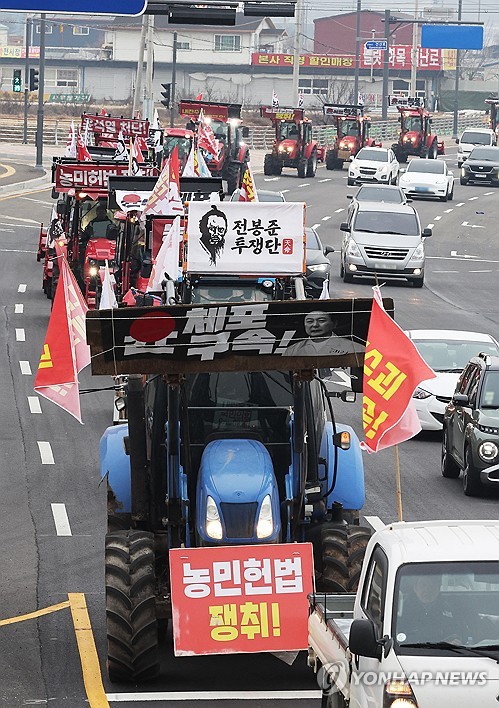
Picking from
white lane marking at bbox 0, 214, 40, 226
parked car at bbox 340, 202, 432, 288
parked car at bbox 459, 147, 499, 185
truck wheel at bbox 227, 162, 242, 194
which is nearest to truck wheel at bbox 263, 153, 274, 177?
parked car at bbox 459, 147, 499, 185

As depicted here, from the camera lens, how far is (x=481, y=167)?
72.2 metres

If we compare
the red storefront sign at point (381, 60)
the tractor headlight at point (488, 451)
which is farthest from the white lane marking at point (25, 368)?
the red storefront sign at point (381, 60)

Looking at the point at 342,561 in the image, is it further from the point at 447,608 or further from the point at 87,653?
the point at 447,608

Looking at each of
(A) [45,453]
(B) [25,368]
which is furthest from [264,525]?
(B) [25,368]

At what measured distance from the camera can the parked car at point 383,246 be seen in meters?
39.8

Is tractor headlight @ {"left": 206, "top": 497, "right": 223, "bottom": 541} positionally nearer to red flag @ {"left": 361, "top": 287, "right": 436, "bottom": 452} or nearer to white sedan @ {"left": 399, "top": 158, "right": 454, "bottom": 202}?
red flag @ {"left": 361, "top": 287, "right": 436, "bottom": 452}

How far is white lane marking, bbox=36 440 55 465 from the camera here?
20.8m

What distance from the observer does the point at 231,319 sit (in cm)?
1138

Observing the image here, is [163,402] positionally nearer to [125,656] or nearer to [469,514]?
[125,656]

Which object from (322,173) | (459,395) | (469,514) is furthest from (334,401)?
(322,173)

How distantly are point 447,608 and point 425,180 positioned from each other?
5471 centimetres

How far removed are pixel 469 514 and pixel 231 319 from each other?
751cm

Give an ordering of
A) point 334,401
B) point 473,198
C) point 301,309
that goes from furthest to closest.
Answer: point 473,198 → point 334,401 → point 301,309

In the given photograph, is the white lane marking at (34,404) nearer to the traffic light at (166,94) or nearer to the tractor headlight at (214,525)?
the tractor headlight at (214,525)
